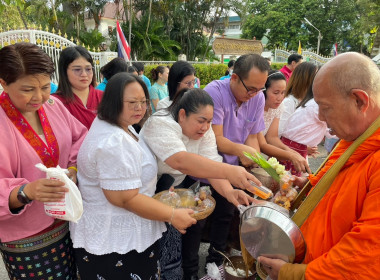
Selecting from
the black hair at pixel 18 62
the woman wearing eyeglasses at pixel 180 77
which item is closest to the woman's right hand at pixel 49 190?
the black hair at pixel 18 62

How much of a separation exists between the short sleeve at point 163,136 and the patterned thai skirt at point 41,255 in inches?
28.7

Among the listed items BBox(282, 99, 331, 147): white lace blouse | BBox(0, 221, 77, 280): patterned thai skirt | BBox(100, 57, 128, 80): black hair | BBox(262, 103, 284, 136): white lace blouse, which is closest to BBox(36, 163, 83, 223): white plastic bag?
BBox(0, 221, 77, 280): patterned thai skirt

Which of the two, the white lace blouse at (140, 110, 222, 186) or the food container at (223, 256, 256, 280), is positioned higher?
the white lace blouse at (140, 110, 222, 186)

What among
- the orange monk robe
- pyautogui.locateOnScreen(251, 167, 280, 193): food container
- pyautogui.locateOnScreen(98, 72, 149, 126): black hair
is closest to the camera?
the orange monk robe

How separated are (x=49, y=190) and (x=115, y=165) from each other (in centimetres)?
32

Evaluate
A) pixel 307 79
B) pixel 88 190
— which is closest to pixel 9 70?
pixel 88 190

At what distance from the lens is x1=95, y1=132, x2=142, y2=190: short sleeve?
1.42 meters

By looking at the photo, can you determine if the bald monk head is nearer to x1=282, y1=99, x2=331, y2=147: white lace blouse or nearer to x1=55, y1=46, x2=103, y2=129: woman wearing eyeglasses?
x1=282, y1=99, x2=331, y2=147: white lace blouse

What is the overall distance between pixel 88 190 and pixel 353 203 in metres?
1.33

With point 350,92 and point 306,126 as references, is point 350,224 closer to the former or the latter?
point 350,92

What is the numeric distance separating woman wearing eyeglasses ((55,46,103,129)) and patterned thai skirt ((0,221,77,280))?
1.20 m

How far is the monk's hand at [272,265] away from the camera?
131cm

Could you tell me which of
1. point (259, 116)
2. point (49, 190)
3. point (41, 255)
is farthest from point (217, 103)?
point (41, 255)

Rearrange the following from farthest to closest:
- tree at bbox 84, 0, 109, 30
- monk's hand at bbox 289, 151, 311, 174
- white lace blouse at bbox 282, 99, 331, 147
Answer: tree at bbox 84, 0, 109, 30 → white lace blouse at bbox 282, 99, 331, 147 → monk's hand at bbox 289, 151, 311, 174
